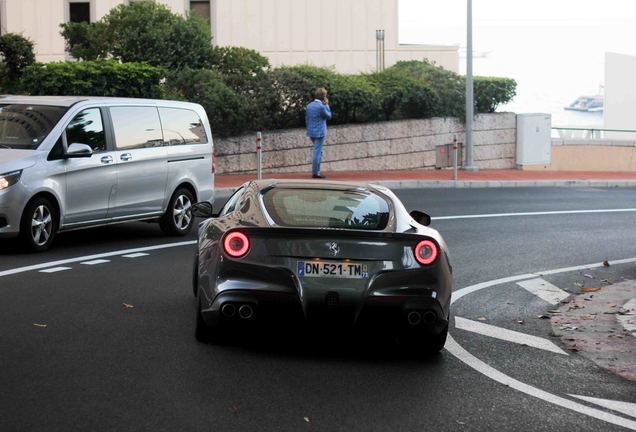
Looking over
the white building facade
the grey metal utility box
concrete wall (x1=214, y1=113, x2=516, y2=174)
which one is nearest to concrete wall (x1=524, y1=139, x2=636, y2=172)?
concrete wall (x1=214, y1=113, x2=516, y2=174)

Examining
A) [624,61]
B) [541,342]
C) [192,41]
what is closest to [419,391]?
[541,342]

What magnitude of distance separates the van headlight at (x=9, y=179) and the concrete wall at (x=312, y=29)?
26.6 metres

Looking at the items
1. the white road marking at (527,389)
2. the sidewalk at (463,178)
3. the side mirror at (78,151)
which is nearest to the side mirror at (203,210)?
the white road marking at (527,389)

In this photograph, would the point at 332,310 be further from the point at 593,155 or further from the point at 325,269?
the point at 593,155

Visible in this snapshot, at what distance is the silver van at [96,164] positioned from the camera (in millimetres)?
13344

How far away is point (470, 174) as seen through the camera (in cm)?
2844

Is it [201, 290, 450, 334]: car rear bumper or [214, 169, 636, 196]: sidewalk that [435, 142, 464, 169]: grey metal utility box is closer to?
[214, 169, 636, 196]: sidewalk

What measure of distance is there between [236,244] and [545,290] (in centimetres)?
482

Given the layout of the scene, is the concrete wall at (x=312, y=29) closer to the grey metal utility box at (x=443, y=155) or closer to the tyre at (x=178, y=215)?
the grey metal utility box at (x=443, y=155)

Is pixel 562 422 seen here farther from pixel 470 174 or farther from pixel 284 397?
pixel 470 174

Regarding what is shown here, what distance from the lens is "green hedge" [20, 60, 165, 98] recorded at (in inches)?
929

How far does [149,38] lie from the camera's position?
28.1 m

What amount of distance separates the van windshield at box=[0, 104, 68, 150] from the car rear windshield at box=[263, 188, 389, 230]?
18.2 feet

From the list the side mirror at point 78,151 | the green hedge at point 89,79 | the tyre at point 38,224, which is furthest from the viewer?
the green hedge at point 89,79
